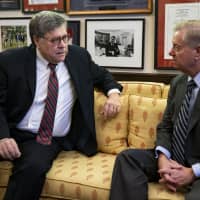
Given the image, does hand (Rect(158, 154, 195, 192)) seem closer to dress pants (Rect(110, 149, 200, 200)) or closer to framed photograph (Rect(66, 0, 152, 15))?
dress pants (Rect(110, 149, 200, 200))

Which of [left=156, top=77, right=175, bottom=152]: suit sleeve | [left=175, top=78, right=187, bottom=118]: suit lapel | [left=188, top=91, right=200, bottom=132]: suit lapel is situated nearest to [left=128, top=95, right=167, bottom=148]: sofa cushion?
[left=156, top=77, right=175, bottom=152]: suit sleeve

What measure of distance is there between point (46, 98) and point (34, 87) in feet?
0.33

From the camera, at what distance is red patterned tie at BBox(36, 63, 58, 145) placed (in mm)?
2400

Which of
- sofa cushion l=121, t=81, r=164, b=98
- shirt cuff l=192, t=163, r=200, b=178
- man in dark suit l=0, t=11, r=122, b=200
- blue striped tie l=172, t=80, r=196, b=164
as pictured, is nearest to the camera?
shirt cuff l=192, t=163, r=200, b=178

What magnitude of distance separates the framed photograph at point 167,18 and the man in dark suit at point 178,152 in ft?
2.38

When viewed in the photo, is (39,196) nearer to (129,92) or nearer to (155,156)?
(155,156)

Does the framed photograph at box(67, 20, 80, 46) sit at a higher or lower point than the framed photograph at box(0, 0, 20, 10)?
lower

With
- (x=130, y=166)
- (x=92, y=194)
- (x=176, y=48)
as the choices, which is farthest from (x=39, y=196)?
(x=176, y=48)

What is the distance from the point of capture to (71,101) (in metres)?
2.50

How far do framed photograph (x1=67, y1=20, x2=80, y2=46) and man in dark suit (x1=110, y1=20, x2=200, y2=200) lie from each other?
3.99 ft

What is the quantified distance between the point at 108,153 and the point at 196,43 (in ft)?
3.18

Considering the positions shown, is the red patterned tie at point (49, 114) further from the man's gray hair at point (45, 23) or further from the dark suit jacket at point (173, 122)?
the dark suit jacket at point (173, 122)

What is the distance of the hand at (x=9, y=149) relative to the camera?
2.20m

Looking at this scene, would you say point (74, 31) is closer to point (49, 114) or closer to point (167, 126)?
point (49, 114)
